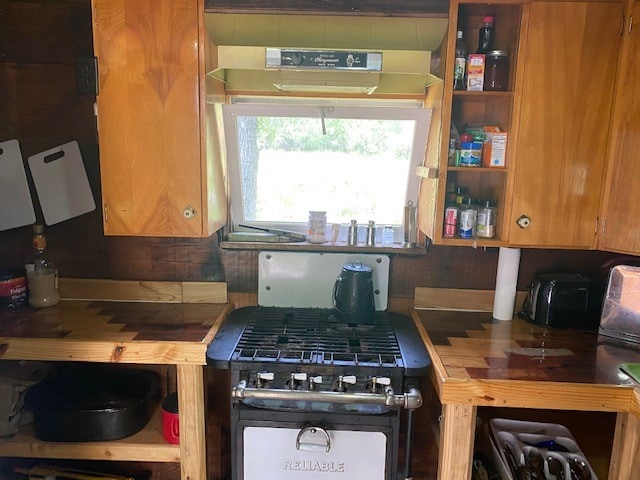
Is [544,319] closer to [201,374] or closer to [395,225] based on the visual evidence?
[395,225]

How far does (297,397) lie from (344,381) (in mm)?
146

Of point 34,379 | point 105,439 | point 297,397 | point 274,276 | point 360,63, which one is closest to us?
point 297,397

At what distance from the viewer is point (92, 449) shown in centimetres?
165

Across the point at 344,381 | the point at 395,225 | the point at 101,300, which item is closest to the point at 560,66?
the point at 395,225

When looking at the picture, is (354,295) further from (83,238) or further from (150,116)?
(83,238)

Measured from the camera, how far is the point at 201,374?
1603 millimetres

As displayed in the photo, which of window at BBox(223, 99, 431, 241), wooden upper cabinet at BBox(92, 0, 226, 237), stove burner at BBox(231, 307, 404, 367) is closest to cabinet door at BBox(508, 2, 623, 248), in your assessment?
window at BBox(223, 99, 431, 241)

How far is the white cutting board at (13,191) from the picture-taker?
1899mm

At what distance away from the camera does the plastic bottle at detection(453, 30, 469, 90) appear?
1.62m

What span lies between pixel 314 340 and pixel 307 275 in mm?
365

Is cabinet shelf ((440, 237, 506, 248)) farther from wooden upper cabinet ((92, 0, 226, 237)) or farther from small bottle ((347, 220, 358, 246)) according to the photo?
wooden upper cabinet ((92, 0, 226, 237))

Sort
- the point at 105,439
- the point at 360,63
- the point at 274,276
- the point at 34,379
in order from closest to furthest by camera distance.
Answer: the point at 360,63, the point at 105,439, the point at 34,379, the point at 274,276

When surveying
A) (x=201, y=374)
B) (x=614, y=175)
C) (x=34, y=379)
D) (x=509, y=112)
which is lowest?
(x=34, y=379)

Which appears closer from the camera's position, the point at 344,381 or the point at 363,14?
the point at 344,381
